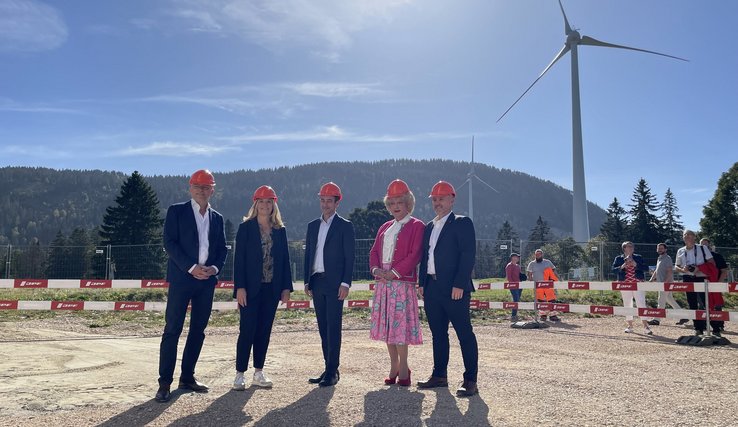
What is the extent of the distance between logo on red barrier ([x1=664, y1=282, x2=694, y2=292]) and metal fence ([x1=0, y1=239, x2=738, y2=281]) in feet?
31.6

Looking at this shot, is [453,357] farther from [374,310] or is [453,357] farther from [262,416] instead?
[262,416]

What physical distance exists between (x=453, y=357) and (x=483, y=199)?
183938 mm

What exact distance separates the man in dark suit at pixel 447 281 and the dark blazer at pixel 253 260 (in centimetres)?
136

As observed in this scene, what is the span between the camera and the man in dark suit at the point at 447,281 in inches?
203

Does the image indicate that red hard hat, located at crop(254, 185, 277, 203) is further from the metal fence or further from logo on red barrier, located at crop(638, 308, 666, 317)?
the metal fence

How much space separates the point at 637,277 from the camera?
40.2 feet

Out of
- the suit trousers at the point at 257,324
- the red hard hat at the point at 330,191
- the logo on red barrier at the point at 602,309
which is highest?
the red hard hat at the point at 330,191

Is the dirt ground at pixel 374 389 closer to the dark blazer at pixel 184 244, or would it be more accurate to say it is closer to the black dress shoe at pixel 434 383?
the black dress shoe at pixel 434 383

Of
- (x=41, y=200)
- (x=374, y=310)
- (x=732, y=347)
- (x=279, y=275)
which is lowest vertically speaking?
(x=732, y=347)

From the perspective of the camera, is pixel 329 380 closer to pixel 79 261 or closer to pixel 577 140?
pixel 79 261

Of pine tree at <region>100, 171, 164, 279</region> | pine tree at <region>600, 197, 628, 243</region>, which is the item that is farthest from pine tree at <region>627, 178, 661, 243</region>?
pine tree at <region>100, 171, 164, 279</region>

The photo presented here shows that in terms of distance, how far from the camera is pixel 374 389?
5.23 m

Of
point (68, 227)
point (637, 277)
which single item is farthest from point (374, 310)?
point (68, 227)

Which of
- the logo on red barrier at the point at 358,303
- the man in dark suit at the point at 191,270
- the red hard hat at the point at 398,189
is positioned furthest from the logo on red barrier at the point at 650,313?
the man in dark suit at the point at 191,270
